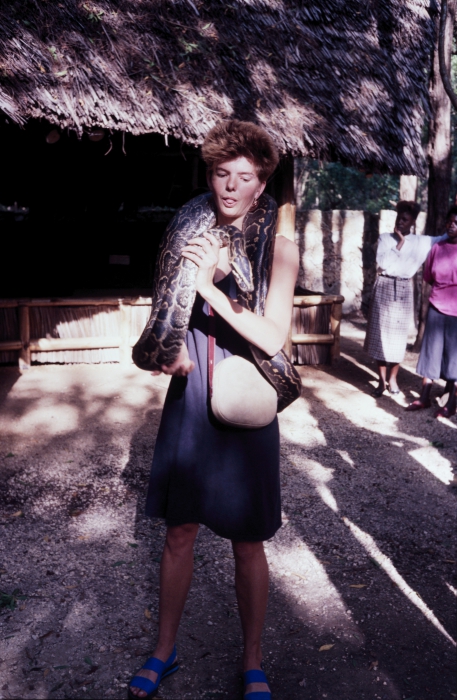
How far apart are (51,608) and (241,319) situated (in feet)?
6.20

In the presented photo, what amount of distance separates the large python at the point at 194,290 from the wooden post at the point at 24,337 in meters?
5.50

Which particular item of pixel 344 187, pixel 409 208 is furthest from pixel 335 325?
pixel 344 187

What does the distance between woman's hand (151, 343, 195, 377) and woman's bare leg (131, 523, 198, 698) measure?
1.98 ft

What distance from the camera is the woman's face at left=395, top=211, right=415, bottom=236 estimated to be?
21.9 ft

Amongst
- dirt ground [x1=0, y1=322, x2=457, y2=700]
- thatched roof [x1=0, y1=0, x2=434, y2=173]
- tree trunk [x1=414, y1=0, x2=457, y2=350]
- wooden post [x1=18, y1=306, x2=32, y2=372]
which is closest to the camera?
dirt ground [x1=0, y1=322, x2=457, y2=700]

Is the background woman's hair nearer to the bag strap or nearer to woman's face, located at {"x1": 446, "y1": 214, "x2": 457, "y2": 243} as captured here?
woman's face, located at {"x1": 446, "y1": 214, "x2": 457, "y2": 243}

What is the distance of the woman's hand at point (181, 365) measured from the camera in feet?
7.11

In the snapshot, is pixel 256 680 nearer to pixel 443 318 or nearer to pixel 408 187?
pixel 443 318

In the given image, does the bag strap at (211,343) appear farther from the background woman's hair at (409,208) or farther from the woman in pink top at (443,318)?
the background woman's hair at (409,208)

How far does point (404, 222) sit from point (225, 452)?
5.20 metres

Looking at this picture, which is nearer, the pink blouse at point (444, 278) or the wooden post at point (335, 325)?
the pink blouse at point (444, 278)

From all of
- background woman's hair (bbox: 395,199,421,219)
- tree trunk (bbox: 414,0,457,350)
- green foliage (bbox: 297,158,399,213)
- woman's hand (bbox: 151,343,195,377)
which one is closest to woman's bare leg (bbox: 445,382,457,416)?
background woman's hair (bbox: 395,199,421,219)

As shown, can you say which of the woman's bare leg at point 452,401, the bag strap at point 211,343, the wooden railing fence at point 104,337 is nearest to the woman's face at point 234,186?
the bag strap at point 211,343

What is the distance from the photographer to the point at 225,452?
7.36 feet
